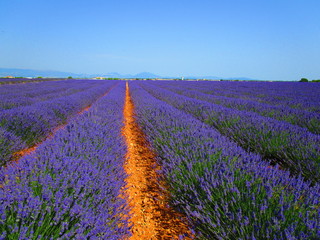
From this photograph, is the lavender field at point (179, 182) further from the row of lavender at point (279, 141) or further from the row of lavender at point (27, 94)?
the row of lavender at point (27, 94)

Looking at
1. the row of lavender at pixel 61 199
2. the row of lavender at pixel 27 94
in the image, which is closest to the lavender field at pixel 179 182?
the row of lavender at pixel 61 199

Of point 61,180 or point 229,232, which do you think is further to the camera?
point 61,180

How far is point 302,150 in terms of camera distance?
8.54 ft

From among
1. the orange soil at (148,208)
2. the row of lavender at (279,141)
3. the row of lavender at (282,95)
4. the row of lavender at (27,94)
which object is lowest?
the orange soil at (148,208)

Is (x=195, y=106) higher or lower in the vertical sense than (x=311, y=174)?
higher

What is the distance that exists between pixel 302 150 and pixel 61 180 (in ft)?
9.63

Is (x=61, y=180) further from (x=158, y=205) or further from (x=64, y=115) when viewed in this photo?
(x=64, y=115)

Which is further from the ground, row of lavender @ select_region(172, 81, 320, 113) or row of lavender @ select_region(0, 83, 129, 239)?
row of lavender @ select_region(172, 81, 320, 113)

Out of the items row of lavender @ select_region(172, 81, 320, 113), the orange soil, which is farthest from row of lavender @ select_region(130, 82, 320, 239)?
row of lavender @ select_region(172, 81, 320, 113)

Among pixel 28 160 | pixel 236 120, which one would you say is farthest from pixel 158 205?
pixel 236 120

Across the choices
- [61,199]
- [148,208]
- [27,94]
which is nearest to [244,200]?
[148,208]

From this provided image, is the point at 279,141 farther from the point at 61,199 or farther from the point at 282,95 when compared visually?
the point at 282,95

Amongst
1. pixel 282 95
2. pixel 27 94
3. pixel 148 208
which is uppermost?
pixel 282 95

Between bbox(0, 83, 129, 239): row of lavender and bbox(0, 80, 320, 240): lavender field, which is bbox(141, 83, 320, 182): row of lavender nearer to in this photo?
bbox(0, 80, 320, 240): lavender field
